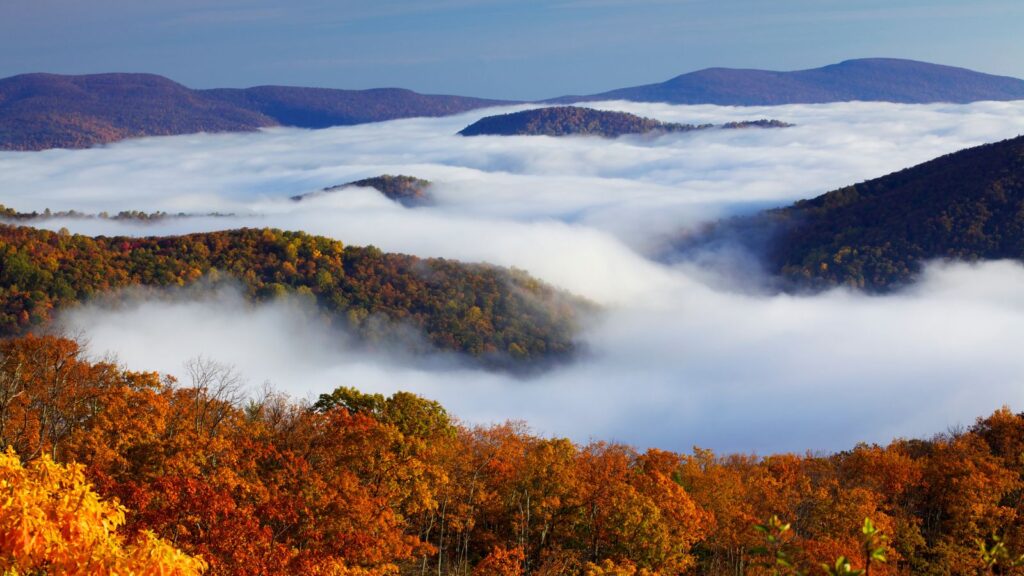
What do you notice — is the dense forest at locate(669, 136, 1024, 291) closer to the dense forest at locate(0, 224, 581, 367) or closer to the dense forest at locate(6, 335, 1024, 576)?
the dense forest at locate(0, 224, 581, 367)

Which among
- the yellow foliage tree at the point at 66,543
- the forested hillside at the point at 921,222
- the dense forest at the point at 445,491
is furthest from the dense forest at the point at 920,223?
the yellow foliage tree at the point at 66,543

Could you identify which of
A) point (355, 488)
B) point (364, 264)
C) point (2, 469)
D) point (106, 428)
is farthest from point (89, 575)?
point (364, 264)

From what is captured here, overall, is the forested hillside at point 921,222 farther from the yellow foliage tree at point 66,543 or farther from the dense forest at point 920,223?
the yellow foliage tree at point 66,543

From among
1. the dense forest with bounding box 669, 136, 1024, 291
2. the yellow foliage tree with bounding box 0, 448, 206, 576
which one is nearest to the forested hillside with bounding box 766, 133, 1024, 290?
the dense forest with bounding box 669, 136, 1024, 291

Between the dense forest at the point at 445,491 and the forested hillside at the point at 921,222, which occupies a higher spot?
the forested hillside at the point at 921,222

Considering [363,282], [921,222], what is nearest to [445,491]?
[363,282]

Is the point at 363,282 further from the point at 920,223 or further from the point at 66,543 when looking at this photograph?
the point at 66,543

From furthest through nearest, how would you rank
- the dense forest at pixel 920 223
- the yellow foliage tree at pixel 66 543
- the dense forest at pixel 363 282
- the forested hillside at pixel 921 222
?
1. the dense forest at pixel 920 223
2. the forested hillside at pixel 921 222
3. the dense forest at pixel 363 282
4. the yellow foliage tree at pixel 66 543
